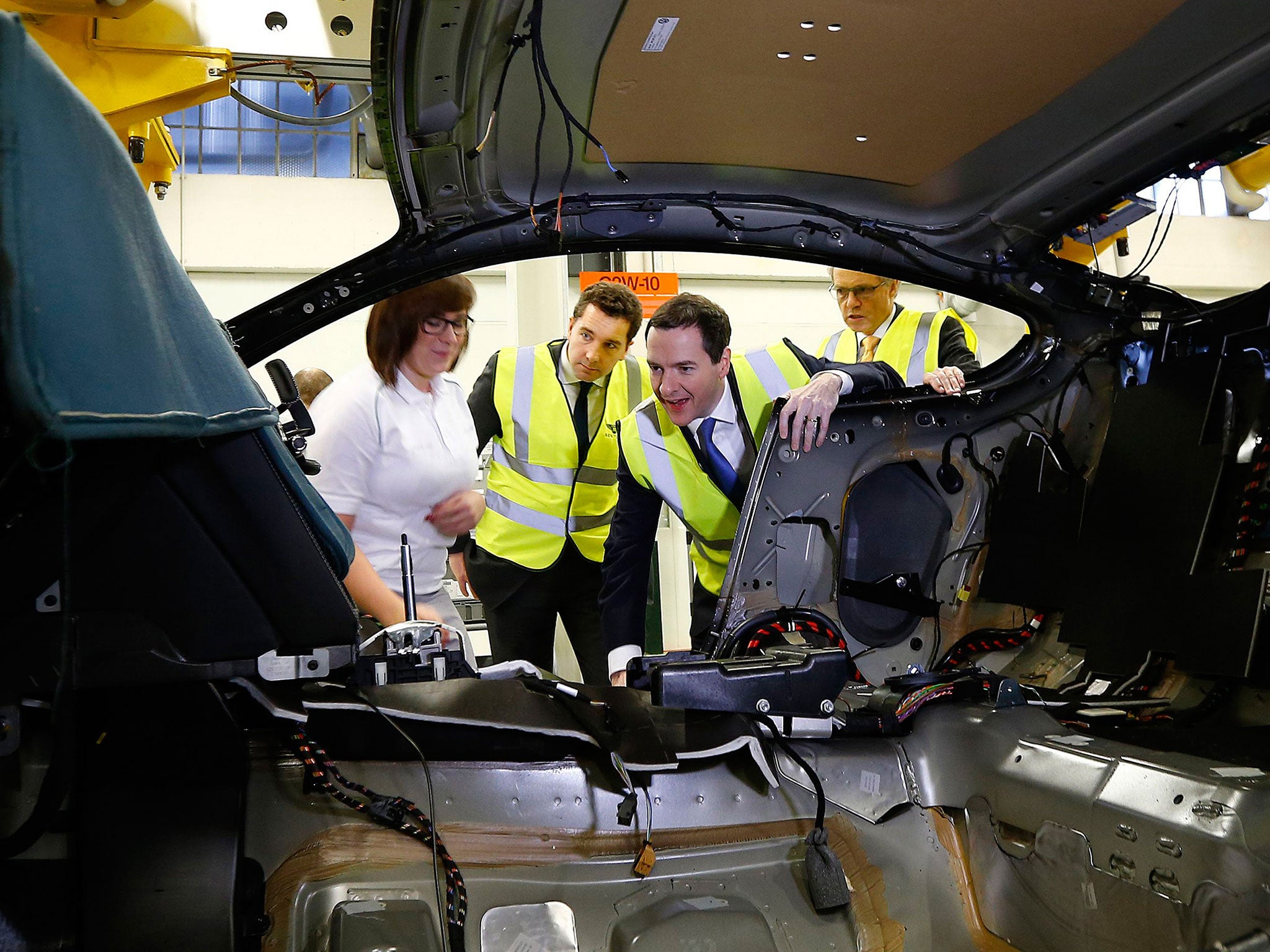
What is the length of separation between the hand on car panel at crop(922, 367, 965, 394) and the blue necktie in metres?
0.57

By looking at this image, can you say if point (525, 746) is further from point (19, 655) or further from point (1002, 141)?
point (1002, 141)

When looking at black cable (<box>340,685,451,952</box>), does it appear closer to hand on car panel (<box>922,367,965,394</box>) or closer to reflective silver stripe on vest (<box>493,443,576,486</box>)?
hand on car panel (<box>922,367,965,394</box>)

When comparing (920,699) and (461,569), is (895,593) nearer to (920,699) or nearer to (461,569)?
(920,699)

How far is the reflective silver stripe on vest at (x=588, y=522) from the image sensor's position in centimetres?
Result: 365

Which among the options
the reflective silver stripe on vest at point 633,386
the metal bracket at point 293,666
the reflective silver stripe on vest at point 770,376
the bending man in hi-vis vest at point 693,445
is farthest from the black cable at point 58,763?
the reflective silver stripe on vest at point 633,386

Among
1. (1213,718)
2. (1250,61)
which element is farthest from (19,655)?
(1250,61)

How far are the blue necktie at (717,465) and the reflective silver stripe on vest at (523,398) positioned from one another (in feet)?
3.39

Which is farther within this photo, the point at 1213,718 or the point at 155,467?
the point at 1213,718

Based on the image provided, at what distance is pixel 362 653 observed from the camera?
193 cm

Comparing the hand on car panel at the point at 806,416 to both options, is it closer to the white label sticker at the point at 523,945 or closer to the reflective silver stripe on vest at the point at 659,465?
the reflective silver stripe on vest at the point at 659,465

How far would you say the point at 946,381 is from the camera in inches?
98.0

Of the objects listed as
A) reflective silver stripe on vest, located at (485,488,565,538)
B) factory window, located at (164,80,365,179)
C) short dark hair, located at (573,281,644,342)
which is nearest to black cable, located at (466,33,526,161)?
short dark hair, located at (573,281,644,342)

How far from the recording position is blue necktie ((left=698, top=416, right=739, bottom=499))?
2791 mm

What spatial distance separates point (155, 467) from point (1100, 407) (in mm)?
2030
